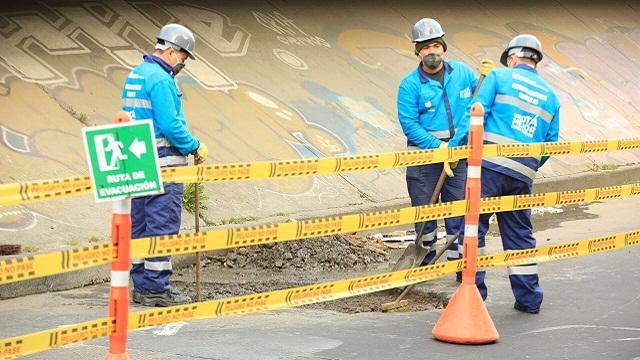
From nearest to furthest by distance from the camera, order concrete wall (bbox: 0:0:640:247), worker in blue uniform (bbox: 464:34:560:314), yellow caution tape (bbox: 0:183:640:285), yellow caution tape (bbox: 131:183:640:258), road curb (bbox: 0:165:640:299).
Result: yellow caution tape (bbox: 0:183:640:285), yellow caution tape (bbox: 131:183:640:258), worker in blue uniform (bbox: 464:34:560:314), road curb (bbox: 0:165:640:299), concrete wall (bbox: 0:0:640:247)

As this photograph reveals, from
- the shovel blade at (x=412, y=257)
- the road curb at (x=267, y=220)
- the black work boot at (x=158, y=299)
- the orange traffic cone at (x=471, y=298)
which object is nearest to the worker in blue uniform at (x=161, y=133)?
the black work boot at (x=158, y=299)

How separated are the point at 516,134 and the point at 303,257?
8.84ft

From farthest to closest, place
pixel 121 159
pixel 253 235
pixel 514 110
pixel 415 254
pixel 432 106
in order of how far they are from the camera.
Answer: pixel 432 106 < pixel 415 254 < pixel 514 110 < pixel 253 235 < pixel 121 159

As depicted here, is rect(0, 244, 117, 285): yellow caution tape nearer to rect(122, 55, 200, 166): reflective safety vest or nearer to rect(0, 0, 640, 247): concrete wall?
rect(122, 55, 200, 166): reflective safety vest

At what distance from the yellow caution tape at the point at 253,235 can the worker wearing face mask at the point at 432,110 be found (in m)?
1.35

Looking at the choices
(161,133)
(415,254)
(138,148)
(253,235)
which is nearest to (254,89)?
(415,254)

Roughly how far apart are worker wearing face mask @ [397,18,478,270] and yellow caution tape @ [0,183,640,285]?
53.2 inches

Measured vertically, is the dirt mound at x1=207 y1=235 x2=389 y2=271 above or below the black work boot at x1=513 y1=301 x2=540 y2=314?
above

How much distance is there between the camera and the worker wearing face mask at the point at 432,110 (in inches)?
386

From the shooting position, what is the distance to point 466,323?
24.7 ft

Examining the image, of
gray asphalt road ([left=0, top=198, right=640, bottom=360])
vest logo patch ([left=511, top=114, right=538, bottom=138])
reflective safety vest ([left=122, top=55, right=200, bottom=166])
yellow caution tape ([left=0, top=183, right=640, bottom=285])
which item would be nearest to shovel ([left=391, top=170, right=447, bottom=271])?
gray asphalt road ([left=0, top=198, right=640, bottom=360])

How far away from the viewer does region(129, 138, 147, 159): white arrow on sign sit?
545 cm

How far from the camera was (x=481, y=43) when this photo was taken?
18.8 meters

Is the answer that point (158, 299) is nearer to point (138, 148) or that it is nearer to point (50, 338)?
point (50, 338)
